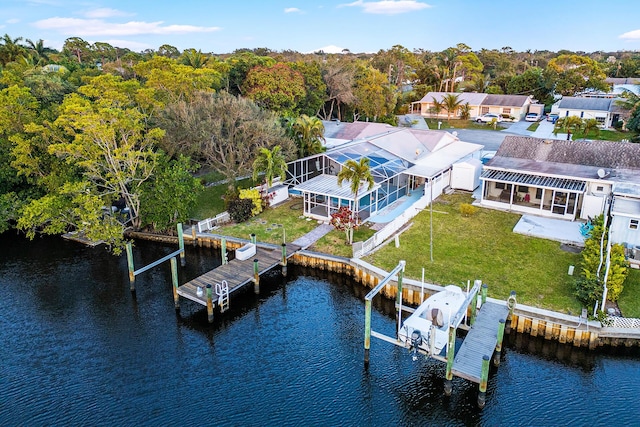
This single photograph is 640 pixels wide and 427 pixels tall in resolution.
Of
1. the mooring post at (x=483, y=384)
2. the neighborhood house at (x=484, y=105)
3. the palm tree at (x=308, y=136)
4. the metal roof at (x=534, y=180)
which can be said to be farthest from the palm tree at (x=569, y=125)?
the mooring post at (x=483, y=384)

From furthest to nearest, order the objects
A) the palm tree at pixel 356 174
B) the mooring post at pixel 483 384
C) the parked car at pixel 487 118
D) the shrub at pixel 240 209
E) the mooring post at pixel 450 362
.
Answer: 1. the parked car at pixel 487 118
2. the shrub at pixel 240 209
3. the palm tree at pixel 356 174
4. the mooring post at pixel 450 362
5. the mooring post at pixel 483 384

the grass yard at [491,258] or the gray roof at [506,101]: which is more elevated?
the gray roof at [506,101]

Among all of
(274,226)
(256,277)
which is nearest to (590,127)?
(274,226)

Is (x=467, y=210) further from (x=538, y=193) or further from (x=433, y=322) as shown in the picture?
(x=433, y=322)

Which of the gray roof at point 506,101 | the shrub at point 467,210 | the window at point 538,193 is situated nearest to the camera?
the shrub at point 467,210

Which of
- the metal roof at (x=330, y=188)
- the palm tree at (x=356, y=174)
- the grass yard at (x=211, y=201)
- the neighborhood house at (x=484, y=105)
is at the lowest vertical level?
the grass yard at (x=211, y=201)

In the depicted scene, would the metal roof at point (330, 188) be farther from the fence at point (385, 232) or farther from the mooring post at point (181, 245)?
the mooring post at point (181, 245)

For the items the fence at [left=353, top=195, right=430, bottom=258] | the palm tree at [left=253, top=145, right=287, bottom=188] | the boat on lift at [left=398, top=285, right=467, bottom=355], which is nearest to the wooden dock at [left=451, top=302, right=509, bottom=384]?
the boat on lift at [left=398, top=285, right=467, bottom=355]
